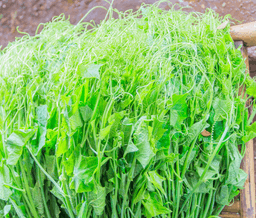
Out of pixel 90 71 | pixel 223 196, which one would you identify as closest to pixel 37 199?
pixel 90 71

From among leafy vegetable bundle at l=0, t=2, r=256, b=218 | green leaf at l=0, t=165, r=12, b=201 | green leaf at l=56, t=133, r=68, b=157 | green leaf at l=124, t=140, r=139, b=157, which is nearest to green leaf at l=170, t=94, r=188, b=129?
leafy vegetable bundle at l=0, t=2, r=256, b=218

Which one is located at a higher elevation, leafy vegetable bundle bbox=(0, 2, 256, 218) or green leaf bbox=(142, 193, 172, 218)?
leafy vegetable bundle bbox=(0, 2, 256, 218)

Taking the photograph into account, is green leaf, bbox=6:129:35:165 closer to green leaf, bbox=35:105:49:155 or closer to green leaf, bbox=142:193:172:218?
green leaf, bbox=35:105:49:155

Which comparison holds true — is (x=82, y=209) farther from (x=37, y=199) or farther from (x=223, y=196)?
(x=223, y=196)

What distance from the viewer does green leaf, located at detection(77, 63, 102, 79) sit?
0.41 meters

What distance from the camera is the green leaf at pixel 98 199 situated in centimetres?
41

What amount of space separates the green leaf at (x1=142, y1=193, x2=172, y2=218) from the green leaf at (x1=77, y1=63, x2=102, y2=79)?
246mm

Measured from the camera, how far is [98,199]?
42cm

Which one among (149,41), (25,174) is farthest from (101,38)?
(25,174)

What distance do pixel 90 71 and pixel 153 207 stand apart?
0.27m

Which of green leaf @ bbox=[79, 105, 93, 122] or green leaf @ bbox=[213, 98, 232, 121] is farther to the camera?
green leaf @ bbox=[213, 98, 232, 121]

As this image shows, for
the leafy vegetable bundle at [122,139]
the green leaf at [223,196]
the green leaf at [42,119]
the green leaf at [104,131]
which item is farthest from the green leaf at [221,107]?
the green leaf at [42,119]

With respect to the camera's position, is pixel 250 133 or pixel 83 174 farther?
pixel 250 133

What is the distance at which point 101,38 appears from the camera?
0.64 metres
